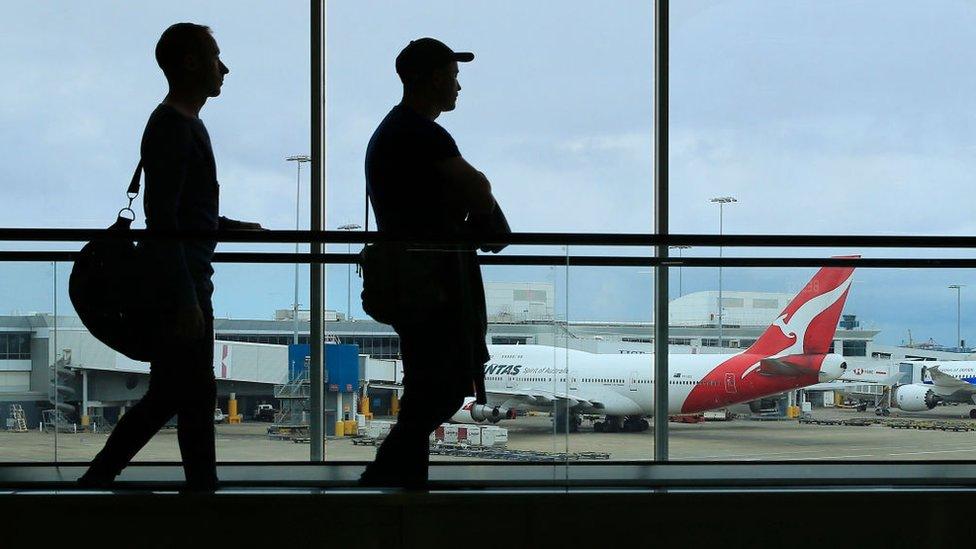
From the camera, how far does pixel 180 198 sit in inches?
93.3

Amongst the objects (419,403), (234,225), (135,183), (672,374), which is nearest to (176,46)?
(135,183)

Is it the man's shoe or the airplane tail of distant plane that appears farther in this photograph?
the airplane tail of distant plane

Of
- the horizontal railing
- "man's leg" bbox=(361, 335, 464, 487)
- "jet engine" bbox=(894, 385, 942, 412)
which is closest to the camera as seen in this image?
the horizontal railing

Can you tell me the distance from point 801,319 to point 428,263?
106cm

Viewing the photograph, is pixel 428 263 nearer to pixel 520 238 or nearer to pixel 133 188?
pixel 520 238

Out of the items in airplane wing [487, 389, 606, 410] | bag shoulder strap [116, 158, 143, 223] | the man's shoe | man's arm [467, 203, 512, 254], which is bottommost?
the man's shoe

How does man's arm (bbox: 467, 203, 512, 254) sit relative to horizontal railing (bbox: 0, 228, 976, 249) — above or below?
above

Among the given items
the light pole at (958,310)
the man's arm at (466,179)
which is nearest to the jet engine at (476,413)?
the man's arm at (466,179)

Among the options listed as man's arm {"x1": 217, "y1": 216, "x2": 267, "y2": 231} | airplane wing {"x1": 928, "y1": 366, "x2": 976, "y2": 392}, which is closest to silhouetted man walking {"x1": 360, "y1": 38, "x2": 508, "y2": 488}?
man's arm {"x1": 217, "y1": 216, "x2": 267, "y2": 231}

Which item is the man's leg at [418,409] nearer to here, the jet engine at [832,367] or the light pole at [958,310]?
the jet engine at [832,367]

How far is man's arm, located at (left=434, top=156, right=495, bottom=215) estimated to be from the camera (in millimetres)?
2289

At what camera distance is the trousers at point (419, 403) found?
2.46m

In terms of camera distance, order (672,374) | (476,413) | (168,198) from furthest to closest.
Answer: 1. (672,374)
2. (476,413)
3. (168,198)

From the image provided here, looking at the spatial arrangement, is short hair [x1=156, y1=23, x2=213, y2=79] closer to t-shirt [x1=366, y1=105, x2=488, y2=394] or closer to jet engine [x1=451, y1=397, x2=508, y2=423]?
t-shirt [x1=366, y1=105, x2=488, y2=394]
